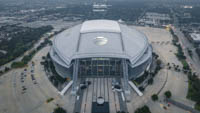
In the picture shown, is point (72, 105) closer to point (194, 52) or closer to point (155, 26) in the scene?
point (194, 52)

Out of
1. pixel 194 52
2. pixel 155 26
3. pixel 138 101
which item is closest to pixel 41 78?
pixel 138 101

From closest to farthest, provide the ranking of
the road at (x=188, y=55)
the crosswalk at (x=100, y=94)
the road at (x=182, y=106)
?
the road at (x=182, y=106) < the crosswalk at (x=100, y=94) < the road at (x=188, y=55)

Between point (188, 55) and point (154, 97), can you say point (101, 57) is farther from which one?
point (188, 55)

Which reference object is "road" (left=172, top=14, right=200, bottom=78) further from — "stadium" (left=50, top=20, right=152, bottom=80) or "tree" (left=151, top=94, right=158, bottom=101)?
"tree" (left=151, top=94, right=158, bottom=101)

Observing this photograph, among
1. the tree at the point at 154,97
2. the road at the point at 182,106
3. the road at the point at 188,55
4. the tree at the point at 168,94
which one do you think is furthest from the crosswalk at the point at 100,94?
the road at the point at 188,55

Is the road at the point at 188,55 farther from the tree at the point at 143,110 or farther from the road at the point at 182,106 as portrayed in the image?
the tree at the point at 143,110

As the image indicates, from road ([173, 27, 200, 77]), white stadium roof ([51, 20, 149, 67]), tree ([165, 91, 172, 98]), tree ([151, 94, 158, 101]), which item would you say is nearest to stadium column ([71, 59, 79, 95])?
white stadium roof ([51, 20, 149, 67])
